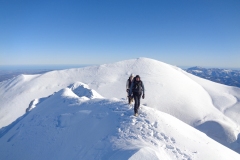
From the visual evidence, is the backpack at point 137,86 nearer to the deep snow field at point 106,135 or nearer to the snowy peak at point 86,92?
the deep snow field at point 106,135

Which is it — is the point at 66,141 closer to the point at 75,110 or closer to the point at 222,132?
the point at 75,110

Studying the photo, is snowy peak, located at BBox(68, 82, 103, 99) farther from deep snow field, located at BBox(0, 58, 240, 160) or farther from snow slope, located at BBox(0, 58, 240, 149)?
snow slope, located at BBox(0, 58, 240, 149)

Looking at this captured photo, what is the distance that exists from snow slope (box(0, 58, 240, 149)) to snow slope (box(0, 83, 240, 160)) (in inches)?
742

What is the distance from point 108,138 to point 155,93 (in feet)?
128

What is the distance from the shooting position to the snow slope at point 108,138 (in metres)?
10.6

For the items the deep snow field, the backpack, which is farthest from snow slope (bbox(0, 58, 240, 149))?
the backpack

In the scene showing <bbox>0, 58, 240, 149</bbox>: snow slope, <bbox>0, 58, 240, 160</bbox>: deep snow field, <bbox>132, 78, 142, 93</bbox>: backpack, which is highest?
<bbox>132, 78, 142, 93</bbox>: backpack

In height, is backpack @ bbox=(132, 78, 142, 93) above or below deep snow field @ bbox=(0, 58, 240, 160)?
above

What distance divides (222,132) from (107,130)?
99.8 feet

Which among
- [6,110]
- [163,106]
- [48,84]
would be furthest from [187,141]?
[48,84]

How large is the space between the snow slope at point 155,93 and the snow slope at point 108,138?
61.8 feet

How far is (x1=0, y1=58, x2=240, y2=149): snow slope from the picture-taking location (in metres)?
41.2

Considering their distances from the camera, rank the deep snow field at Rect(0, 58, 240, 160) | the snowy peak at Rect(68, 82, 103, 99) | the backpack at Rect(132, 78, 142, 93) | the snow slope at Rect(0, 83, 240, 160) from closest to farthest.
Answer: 1. the snow slope at Rect(0, 83, 240, 160)
2. the deep snow field at Rect(0, 58, 240, 160)
3. the backpack at Rect(132, 78, 142, 93)
4. the snowy peak at Rect(68, 82, 103, 99)

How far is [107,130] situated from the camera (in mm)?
12562
